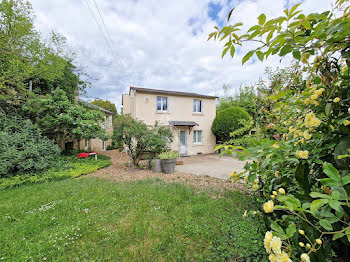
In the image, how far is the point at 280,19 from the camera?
86 cm

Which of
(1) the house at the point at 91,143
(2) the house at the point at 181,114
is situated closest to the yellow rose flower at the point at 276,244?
(1) the house at the point at 91,143

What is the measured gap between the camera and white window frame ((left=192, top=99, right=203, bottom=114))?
42.3 ft

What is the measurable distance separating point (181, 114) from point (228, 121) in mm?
4054

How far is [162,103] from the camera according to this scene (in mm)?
11703

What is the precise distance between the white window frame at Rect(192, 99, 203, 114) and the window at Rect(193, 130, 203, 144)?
1903 millimetres

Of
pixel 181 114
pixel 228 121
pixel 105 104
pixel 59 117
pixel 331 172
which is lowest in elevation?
pixel 331 172

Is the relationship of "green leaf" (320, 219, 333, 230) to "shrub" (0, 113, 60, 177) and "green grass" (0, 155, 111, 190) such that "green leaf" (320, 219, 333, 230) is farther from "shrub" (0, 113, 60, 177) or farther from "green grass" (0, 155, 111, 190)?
"shrub" (0, 113, 60, 177)

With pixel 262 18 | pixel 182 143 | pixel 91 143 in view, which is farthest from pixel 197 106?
pixel 262 18

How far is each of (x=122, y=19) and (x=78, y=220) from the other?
26.5 feet

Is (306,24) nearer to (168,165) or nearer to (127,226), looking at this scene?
(127,226)

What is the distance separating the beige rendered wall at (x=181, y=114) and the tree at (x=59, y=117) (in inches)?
127

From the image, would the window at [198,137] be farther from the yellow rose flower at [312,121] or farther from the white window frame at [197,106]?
the yellow rose flower at [312,121]

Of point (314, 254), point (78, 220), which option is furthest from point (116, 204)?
point (314, 254)

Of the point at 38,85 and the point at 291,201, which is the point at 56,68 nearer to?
the point at 38,85
